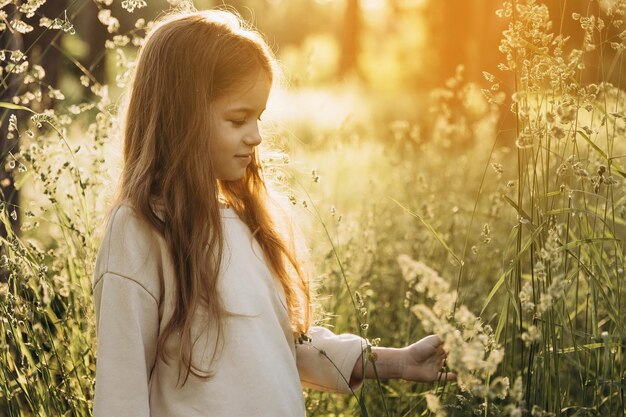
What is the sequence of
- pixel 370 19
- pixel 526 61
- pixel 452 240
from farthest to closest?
1. pixel 370 19
2. pixel 452 240
3. pixel 526 61

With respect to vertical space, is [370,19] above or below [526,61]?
below

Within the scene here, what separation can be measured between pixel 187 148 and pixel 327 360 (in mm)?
653

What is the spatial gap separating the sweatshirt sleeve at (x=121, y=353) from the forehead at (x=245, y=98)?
49 cm

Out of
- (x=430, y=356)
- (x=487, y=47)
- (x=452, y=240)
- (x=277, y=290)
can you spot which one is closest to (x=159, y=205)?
(x=277, y=290)

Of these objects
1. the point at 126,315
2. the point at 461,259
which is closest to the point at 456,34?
the point at 461,259

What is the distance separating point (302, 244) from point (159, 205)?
0.57 metres

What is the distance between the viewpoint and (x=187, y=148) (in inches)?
82.2

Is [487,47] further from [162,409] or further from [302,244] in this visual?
[162,409]

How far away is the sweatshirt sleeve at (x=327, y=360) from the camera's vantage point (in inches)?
89.7

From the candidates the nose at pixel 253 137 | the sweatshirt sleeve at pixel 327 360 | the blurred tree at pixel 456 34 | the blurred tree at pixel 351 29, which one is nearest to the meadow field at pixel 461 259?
the sweatshirt sleeve at pixel 327 360

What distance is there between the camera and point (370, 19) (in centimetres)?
3584

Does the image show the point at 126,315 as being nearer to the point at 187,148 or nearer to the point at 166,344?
the point at 166,344

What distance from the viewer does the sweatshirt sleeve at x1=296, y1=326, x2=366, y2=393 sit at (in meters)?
2.28

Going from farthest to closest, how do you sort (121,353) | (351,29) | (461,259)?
1. (351,29)
2. (461,259)
3. (121,353)
